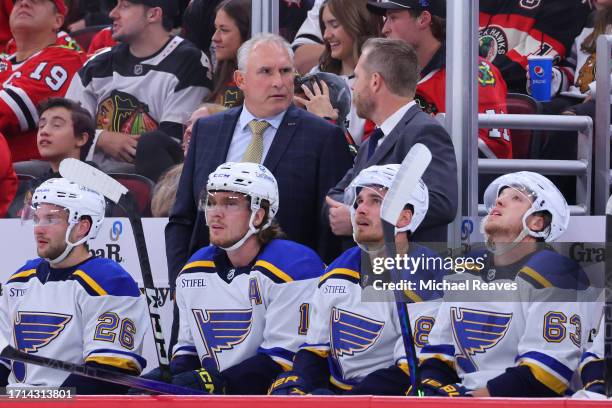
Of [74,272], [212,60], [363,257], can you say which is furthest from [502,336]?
[212,60]

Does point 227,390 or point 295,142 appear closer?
point 227,390

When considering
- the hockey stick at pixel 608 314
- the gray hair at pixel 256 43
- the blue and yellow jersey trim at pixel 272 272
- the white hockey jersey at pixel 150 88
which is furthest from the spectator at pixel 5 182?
the hockey stick at pixel 608 314

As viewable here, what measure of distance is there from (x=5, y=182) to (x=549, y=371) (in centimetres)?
244

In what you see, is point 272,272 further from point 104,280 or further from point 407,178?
point 407,178

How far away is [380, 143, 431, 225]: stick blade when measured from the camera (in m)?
3.12

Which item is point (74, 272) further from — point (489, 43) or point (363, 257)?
point (489, 43)

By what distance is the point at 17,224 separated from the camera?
15.3ft

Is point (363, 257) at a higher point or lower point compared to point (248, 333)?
higher

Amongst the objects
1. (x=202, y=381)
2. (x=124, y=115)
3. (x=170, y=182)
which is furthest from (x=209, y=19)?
(x=202, y=381)

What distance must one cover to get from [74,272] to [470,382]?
1.35m

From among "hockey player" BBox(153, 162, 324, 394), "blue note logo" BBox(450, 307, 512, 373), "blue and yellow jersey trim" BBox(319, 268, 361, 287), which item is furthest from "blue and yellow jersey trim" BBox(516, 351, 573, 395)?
"hockey player" BBox(153, 162, 324, 394)

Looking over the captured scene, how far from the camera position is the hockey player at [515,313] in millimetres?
3416

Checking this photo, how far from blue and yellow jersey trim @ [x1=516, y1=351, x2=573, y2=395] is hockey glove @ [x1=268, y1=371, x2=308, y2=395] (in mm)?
637

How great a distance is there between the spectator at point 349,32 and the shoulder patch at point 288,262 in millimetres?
879
